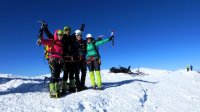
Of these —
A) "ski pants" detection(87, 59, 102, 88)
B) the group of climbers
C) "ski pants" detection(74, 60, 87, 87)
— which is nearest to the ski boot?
the group of climbers

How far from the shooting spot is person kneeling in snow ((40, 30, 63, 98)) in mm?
10789

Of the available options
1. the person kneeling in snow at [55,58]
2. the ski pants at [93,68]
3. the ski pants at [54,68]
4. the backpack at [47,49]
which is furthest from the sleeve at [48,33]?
the ski pants at [93,68]

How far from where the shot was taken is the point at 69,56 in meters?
11.8

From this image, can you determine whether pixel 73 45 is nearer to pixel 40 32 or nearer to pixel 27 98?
pixel 40 32

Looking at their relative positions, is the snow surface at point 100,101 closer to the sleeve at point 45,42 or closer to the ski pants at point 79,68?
the ski pants at point 79,68

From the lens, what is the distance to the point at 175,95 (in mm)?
14516

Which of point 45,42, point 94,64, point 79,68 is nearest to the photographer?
point 45,42

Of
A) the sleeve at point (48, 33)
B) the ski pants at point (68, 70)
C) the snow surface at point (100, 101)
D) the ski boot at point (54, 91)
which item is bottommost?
the snow surface at point (100, 101)

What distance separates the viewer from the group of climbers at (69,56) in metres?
10.9

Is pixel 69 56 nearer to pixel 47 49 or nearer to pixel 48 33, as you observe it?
pixel 47 49

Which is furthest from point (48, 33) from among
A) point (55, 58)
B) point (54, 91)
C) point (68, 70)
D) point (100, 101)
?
point (100, 101)

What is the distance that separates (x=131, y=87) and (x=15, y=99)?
20.5 feet

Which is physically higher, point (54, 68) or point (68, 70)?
point (54, 68)

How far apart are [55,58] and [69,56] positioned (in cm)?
95
